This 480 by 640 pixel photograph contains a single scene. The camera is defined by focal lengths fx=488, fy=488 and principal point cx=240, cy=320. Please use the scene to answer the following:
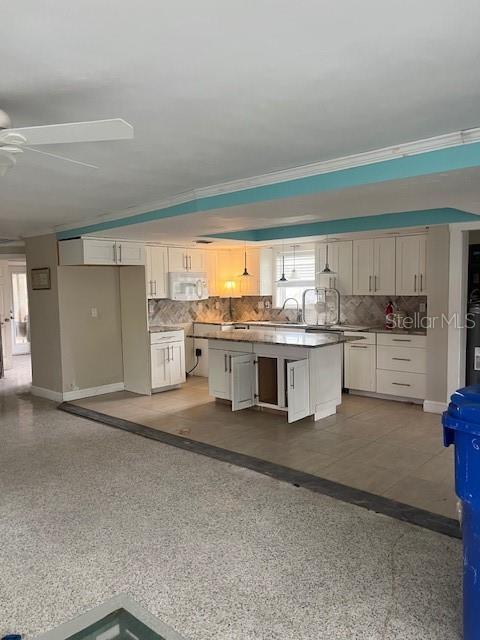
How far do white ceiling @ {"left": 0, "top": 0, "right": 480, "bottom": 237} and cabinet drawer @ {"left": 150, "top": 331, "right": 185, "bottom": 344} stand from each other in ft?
12.1

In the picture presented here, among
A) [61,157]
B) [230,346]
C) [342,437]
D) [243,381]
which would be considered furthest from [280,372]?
[61,157]

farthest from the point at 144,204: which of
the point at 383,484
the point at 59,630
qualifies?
the point at 59,630

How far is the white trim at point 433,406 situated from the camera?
551 cm

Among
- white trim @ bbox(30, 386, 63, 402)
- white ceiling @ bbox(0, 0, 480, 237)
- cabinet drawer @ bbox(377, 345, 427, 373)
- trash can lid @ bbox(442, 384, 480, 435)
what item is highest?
white ceiling @ bbox(0, 0, 480, 237)

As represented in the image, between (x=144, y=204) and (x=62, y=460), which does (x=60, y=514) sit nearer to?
(x=62, y=460)

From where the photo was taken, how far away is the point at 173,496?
3.46 m

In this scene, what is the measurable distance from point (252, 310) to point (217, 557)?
5896 mm

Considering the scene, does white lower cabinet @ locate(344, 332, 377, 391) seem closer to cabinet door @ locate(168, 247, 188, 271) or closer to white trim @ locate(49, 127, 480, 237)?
cabinet door @ locate(168, 247, 188, 271)

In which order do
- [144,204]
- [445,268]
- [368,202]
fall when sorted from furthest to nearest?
[445,268]
[144,204]
[368,202]

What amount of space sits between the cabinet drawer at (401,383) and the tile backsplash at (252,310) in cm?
96

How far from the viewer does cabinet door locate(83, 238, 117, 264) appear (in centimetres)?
589

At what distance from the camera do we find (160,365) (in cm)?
676

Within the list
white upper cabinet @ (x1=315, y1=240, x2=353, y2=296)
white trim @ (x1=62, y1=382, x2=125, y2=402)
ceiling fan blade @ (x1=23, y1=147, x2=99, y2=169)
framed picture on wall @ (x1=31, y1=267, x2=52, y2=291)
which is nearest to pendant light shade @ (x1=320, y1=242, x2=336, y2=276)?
white upper cabinet @ (x1=315, y1=240, x2=353, y2=296)

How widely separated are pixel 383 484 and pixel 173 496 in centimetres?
154
